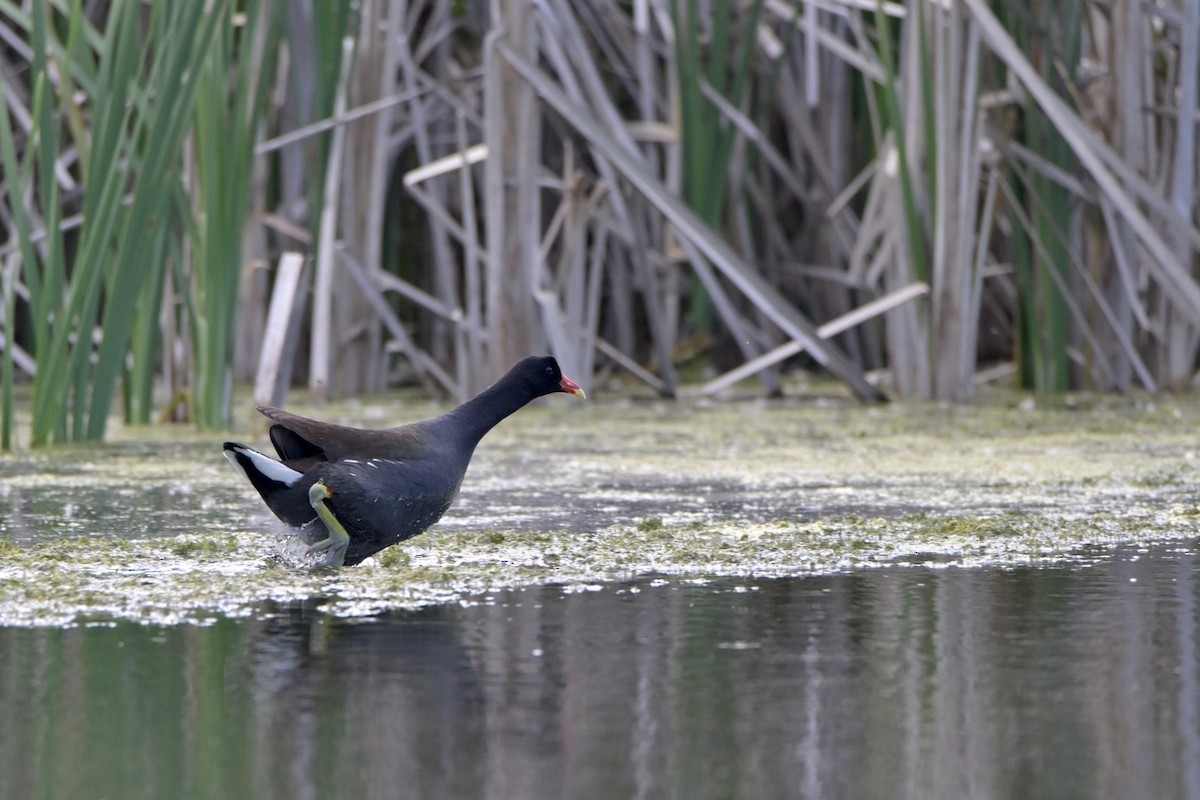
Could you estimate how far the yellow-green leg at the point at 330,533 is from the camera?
2.72 m

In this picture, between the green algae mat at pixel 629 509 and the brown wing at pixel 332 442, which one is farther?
the brown wing at pixel 332 442

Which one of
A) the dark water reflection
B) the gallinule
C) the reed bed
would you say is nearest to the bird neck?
the gallinule

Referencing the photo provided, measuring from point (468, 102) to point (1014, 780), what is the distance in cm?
511

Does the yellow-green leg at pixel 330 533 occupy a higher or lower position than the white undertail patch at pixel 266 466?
lower

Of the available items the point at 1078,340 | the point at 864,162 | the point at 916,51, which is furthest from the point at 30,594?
the point at 864,162

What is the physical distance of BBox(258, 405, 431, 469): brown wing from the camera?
2869 mm

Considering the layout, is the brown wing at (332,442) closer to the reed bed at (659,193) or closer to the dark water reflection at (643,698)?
the dark water reflection at (643,698)

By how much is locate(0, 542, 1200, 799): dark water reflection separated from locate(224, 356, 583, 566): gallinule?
0.33 meters

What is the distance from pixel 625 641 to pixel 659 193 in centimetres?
342

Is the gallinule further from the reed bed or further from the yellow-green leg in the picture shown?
the reed bed

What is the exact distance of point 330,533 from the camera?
9.12ft

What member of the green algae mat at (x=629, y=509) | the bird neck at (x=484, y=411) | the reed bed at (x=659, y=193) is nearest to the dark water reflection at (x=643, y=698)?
the green algae mat at (x=629, y=509)

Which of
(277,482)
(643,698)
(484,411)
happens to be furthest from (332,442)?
(643,698)

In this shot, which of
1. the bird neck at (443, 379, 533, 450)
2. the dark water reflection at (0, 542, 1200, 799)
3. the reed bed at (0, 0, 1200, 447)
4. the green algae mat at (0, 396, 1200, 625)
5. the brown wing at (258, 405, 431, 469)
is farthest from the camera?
the reed bed at (0, 0, 1200, 447)
